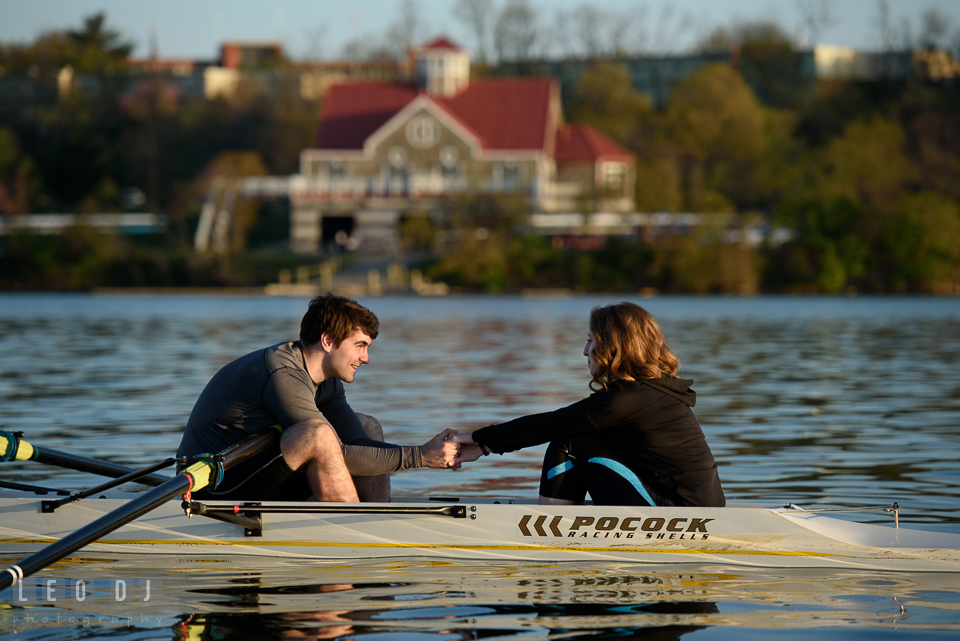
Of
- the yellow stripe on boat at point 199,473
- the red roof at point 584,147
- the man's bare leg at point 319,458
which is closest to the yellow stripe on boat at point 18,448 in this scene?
the yellow stripe on boat at point 199,473

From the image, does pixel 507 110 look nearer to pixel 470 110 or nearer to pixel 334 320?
pixel 470 110

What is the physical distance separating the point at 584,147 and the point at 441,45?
33.7ft

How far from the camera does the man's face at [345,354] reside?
265 inches

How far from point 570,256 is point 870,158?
18.0 metres

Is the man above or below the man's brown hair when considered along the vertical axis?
below

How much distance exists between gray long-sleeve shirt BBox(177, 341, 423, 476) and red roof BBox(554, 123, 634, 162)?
214 ft

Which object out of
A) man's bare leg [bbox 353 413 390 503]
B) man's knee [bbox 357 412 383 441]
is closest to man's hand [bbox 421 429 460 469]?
man's bare leg [bbox 353 413 390 503]

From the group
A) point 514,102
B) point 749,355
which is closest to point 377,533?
point 749,355

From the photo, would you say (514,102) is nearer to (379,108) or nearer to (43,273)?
(379,108)

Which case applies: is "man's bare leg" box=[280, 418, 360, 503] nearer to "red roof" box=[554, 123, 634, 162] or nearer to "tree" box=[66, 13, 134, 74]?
"red roof" box=[554, 123, 634, 162]

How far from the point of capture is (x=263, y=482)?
7.04 metres

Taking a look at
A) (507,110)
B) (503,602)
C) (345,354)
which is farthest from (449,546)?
(507,110)

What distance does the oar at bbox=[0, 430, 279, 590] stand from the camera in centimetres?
611

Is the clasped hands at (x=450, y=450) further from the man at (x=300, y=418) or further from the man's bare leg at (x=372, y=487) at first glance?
the man's bare leg at (x=372, y=487)
